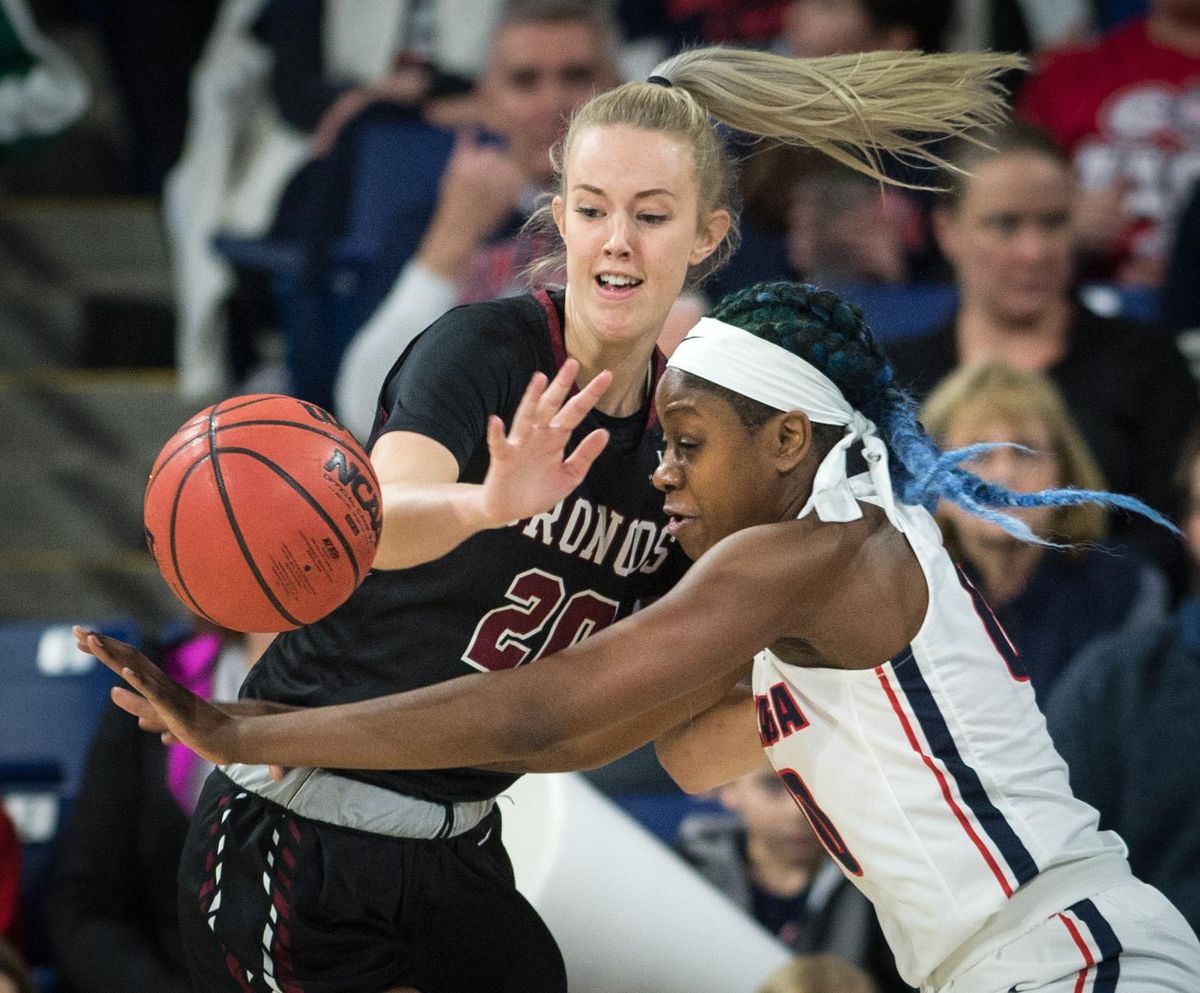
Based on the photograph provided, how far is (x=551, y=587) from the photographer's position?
121 inches

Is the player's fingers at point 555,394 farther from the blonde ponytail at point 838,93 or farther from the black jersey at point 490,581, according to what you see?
the blonde ponytail at point 838,93

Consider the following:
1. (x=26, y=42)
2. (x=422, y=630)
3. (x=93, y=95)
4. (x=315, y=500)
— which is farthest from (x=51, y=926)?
(x=93, y=95)

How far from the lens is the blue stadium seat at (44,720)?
4723 mm

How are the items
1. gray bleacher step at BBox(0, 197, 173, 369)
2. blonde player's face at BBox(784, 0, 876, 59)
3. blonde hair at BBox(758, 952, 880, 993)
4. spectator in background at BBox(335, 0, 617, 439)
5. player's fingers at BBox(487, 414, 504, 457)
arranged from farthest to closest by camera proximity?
gray bleacher step at BBox(0, 197, 173, 369) < blonde player's face at BBox(784, 0, 876, 59) < spectator in background at BBox(335, 0, 617, 439) < blonde hair at BBox(758, 952, 880, 993) < player's fingers at BBox(487, 414, 504, 457)

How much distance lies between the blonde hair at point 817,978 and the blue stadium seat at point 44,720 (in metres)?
1.94

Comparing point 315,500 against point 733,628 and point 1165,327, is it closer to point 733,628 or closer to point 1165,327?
point 733,628

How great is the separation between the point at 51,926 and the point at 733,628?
7.97 ft

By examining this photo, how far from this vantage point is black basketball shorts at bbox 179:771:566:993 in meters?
3.05

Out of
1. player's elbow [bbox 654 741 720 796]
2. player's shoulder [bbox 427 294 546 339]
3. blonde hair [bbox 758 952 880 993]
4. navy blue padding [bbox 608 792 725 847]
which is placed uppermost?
player's shoulder [bbox 427 294 546 339]

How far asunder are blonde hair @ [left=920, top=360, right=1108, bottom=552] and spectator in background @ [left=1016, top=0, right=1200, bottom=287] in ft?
5.34

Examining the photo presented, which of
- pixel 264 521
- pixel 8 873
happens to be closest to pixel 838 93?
pixel 264 521

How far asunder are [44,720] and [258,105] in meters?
3.16

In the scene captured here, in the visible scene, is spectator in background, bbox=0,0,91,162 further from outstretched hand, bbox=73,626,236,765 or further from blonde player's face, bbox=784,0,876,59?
outstretched hand, bbox=73,626,236,765

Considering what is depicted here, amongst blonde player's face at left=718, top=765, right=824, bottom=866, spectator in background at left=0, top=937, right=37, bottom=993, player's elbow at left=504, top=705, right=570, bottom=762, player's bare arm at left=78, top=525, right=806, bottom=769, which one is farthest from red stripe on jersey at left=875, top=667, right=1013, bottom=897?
spectator in background at left=0, top=937, right=37, bottom=993
